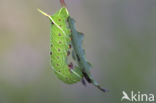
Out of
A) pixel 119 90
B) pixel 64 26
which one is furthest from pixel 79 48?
pixel 119 90

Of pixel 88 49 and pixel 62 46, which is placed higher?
pixel 62 46

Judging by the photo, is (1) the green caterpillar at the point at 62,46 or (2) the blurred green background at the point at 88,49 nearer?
(1) the green caterpillar at the point at 62,46

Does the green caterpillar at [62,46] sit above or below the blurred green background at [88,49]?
above

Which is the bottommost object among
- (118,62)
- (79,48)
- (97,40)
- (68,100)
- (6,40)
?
(68,100)

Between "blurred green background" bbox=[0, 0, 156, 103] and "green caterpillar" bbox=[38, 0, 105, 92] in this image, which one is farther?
"blurred green background" bbox=[0, 0, 156, 103]

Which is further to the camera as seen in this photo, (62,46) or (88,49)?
(88,49)

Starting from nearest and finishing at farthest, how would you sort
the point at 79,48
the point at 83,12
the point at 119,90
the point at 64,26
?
the point at 79,48 → the point at 64,26 → the point at 119,90 → the point at 83,12

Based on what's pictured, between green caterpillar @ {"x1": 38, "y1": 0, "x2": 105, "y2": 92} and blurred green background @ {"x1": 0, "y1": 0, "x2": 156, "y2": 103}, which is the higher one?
green caterpillar @ {"x1": 38, "y1": 0, "x2": 105, "y2": 92}

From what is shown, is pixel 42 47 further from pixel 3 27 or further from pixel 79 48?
pixel 79 48
